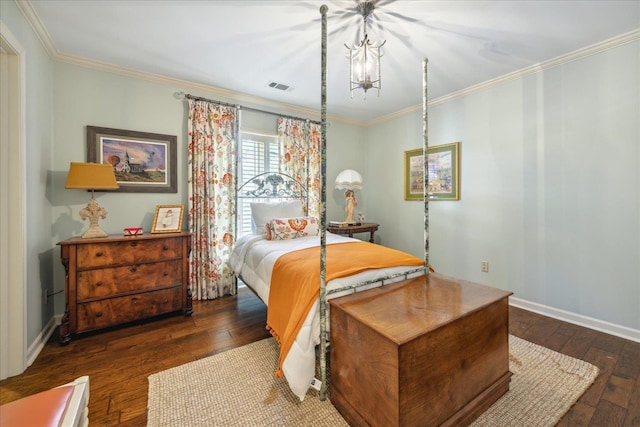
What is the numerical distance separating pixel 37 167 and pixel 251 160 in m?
2.02

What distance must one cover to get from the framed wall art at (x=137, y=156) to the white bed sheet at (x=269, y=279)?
1.14 metres

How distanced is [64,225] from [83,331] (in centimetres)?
105

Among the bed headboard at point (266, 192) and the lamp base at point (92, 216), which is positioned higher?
the bed headboard at point (266, 192)

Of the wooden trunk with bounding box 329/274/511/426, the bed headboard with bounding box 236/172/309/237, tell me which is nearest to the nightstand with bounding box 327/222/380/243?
the bed headboard with bounding box 236/172/309/237

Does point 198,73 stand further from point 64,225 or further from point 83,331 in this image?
point 83,331

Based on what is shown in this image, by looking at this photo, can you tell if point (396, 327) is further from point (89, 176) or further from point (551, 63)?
point (551, 63)

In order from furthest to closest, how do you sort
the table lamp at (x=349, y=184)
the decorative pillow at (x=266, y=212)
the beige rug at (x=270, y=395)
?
the table lamp at (x=349, y=184) → the decorative pillow at (x=266, y=212) → the beige rug at (x=270, y=395)

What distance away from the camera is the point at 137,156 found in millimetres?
2818

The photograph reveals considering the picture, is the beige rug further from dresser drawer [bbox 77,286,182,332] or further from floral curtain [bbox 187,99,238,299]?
floral curtain [bbox 187,99,238,299]

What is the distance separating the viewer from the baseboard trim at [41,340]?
1894 mm

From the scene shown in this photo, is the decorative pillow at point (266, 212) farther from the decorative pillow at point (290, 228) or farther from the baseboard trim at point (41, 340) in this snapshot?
the baseboard trim at point (41, 340)

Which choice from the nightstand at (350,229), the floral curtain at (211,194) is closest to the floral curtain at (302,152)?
the nightstand at (350,229)

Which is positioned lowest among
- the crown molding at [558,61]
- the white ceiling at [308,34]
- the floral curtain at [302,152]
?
the floral curtain at [302,152]

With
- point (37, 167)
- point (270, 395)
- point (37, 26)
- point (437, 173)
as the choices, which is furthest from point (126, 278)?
point (437, 173)
